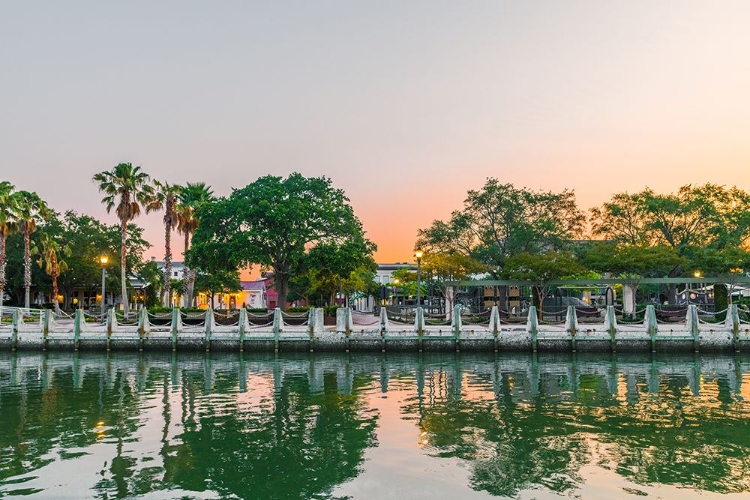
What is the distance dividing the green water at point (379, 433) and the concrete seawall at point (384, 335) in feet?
15.9

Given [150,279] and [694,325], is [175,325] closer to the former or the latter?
[694,325]

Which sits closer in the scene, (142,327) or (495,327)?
(495,327)

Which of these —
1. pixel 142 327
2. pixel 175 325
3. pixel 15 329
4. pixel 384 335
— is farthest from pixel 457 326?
pixel 15 329

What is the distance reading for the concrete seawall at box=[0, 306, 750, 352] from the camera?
29.2m

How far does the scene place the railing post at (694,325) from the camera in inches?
1142

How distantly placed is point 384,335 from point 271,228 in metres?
13.9

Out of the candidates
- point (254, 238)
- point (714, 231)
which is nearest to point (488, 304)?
point (714, 231)

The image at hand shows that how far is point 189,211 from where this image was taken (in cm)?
5044

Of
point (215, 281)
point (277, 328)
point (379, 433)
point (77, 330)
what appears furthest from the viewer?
point (215, 281)

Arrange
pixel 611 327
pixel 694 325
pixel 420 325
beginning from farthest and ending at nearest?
1. pixel 420 325
2. pixel 611 327
3. pixel 694 325

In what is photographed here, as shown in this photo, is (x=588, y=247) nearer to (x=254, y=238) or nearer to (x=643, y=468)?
(x=254, y=238)

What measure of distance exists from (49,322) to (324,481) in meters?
28.7

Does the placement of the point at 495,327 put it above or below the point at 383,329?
above

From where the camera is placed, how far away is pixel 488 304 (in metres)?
54.4
